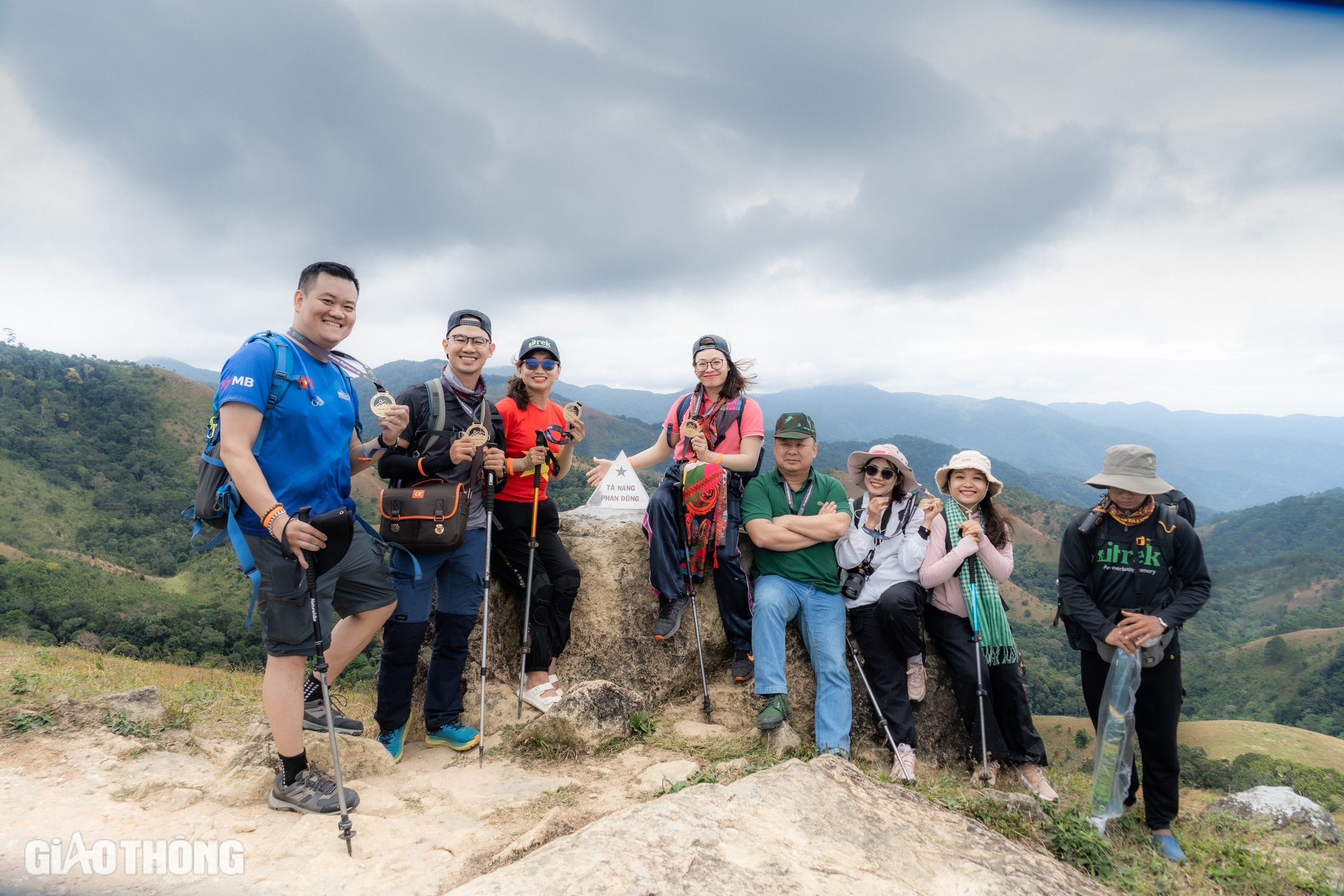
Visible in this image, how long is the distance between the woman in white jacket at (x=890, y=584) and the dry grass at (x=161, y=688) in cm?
514

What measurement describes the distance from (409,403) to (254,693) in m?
4.77

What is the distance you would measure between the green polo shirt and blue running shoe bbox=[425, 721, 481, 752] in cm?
276

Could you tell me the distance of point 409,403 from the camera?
485 cm

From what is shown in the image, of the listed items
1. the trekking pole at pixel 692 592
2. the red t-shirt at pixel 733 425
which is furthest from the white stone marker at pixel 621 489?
the trekking pole at pixel 692 592

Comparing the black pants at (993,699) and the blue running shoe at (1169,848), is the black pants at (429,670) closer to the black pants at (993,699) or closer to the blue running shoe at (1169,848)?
the black pants at (993,699)

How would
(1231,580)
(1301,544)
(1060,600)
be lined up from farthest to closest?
(1301,544)
(1231,580)
(1060,600)

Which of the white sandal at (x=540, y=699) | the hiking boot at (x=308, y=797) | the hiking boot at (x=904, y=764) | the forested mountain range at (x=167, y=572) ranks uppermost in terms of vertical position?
the hiking boot at (x=308, y=797)

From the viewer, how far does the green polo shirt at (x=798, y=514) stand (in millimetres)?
5605

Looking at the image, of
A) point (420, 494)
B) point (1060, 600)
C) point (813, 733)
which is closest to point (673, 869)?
point (420, 494)

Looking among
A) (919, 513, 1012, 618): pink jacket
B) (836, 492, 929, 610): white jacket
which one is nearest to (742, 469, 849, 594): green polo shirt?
(836, 492, 929, 610): white jacket

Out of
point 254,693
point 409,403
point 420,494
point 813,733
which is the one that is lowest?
point 254,693

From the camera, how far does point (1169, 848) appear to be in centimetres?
477

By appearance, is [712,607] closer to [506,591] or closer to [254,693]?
[506,591]

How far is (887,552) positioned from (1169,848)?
2929 millimetres
